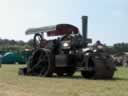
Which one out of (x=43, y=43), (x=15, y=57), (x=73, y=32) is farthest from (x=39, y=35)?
(x=15, y=57)

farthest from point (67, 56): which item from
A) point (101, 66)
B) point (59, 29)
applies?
point (101, 66)

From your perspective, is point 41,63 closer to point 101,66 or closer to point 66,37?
point 66,37

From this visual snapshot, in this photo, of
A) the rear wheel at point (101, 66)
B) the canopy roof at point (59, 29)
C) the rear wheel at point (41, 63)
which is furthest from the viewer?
the canopy roof at point (59, 29)

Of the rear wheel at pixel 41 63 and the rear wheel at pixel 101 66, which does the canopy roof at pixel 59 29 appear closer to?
the rear wheel at pixel 41 63

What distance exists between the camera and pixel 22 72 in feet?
68.5

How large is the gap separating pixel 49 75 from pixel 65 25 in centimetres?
233

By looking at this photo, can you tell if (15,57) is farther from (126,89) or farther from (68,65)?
(126,89)

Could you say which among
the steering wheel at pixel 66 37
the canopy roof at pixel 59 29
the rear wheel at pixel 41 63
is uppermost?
the canopy roof at pixel 59 29

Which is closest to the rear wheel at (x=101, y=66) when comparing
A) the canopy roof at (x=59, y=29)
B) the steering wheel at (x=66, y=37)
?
the steering wheel at (x=66, y=37)

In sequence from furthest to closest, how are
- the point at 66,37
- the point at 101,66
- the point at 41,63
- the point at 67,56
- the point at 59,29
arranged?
1. the point at 41,63
2. the point at 59,29
3. the point at 66,37
4. the point at 67,56
5. the point at 101,66

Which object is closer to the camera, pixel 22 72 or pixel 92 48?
pixel 92 48

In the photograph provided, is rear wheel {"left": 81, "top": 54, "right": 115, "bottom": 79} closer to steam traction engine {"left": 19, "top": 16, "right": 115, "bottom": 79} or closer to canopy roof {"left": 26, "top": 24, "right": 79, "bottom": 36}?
steam traction engine {"left": 19, "top": 16, "right": 115, "bottom": 79}

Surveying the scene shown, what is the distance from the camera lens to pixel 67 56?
18828 mm

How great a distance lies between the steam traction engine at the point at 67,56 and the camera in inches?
683
